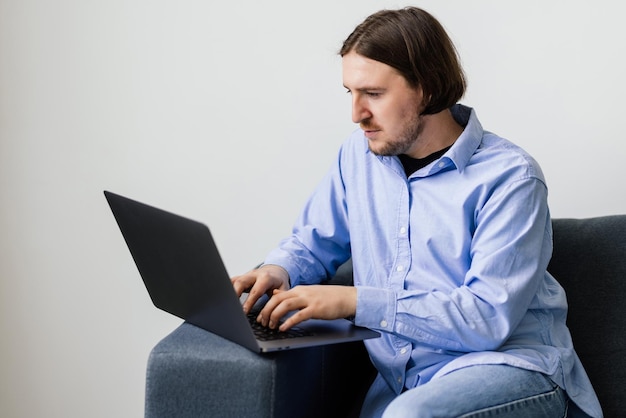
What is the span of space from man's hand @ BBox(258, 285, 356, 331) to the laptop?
0.03 m

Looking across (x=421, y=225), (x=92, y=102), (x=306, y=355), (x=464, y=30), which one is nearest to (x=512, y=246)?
(x=421, y=225)

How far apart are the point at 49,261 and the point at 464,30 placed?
4.05 feet

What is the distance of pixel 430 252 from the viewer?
5.93 ft

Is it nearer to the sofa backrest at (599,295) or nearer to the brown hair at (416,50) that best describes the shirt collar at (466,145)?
the brown hair at (416,50)

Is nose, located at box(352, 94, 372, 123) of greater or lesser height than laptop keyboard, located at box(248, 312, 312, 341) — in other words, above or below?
above

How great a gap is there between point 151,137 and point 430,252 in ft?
3.28

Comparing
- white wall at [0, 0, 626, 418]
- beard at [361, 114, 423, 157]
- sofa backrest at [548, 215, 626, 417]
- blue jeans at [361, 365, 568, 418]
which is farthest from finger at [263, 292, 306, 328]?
white wall at [0, 0, 626, 418]

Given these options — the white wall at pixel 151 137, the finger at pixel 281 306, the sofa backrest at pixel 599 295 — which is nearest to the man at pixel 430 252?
the finger at pixel 281 306

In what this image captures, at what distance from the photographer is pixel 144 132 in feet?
8.31

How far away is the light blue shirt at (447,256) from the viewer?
5.45ft

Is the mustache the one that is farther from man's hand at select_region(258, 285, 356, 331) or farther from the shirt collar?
man's hand at select_region(258, 285, 356, 331)

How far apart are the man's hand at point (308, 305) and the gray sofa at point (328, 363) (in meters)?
0.06

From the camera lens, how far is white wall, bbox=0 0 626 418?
229cm

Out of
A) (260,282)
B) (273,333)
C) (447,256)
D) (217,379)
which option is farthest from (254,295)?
(447,256)
